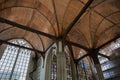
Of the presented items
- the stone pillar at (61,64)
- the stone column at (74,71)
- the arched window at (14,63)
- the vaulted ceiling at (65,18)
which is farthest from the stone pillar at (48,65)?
the stone pillar at (61,64)

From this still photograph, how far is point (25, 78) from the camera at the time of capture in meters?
12.6

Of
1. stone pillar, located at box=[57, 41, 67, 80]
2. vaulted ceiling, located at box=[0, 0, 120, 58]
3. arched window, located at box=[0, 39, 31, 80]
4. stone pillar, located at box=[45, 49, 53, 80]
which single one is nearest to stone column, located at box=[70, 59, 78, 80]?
vaulted ceiling, located at box=[0, 0, 120, 58]

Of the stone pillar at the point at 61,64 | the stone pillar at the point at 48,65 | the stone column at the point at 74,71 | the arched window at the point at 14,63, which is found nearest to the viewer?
the stone pillar at the point at 61,64

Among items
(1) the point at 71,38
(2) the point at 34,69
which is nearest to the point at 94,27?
(1) the point at 71,38

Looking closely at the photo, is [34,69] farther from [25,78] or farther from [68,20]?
[68,20]

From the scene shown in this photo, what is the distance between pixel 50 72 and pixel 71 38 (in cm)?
474

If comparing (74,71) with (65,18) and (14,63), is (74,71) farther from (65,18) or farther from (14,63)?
(14,63)

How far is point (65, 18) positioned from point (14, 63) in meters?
8.09

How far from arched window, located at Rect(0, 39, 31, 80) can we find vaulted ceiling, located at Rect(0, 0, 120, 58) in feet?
6.19

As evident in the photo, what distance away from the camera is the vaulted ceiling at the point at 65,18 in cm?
982

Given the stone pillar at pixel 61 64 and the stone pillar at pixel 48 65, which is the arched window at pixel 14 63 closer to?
the stone pillar at pixel 48 65

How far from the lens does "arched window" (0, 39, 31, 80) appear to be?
39.4 feet

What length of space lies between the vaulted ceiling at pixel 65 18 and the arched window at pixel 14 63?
6.19 feet

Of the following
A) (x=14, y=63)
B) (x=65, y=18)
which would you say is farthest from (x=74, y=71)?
(x=14, y=63)
